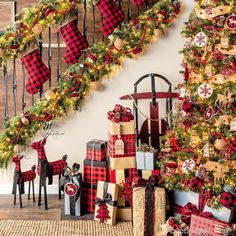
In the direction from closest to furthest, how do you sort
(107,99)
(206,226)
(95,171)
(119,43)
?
(206,226)
(95,171)
(119,43)
(107,99)

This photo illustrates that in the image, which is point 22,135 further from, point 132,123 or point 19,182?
point 132,123

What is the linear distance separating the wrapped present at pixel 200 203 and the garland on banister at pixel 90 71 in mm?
1285

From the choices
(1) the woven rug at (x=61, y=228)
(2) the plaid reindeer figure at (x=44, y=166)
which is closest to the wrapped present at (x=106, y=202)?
(1) the woven rug at (x=61, y=228)

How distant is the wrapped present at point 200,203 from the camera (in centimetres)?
328

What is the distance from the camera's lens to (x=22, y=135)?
14.5ft

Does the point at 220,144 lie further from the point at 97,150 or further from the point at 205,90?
the point at 97,150

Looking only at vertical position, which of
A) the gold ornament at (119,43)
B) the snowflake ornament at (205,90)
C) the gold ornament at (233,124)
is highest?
the gold ornament at (119,43)

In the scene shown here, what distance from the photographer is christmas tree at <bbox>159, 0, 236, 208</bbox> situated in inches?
132

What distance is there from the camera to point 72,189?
13.3ft

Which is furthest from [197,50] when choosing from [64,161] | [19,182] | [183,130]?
[19,182]

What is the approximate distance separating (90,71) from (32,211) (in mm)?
1281

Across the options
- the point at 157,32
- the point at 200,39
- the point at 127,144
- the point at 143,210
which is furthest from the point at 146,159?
the point at 157,32

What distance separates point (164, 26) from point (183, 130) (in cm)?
112

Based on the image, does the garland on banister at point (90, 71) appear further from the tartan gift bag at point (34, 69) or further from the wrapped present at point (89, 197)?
the wrapped present at point (89, 197)
